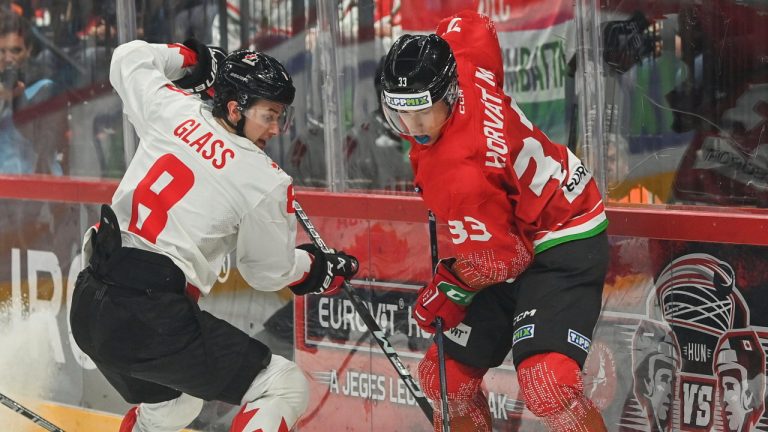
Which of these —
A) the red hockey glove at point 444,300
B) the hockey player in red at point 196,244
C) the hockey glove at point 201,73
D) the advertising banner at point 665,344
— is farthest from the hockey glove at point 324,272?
the hockey glove at point 201,73

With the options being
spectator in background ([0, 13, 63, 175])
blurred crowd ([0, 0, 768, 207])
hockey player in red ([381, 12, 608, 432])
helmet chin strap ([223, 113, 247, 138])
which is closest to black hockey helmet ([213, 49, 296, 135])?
helmet chin strap ([223, 113, 247, 138])

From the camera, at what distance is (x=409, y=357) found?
12.2ft

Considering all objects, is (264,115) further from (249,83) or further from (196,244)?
(196,244)

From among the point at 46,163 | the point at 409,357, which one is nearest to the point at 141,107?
the point at 409,357

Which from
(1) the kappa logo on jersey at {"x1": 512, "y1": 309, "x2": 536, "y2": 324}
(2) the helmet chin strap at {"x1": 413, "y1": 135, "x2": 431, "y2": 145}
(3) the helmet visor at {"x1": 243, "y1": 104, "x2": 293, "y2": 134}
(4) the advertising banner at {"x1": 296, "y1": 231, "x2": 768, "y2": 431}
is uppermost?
(3) the helmet visor at {"x1": 243, "y1": 104, "x2": 293, "y2": 134}

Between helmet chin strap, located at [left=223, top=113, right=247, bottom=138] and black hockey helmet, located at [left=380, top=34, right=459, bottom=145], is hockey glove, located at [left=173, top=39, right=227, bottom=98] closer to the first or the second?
helmet chin strap, located at [left=223, top=113, right=247, bottom=138]

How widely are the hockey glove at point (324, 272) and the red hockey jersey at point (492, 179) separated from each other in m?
0.48

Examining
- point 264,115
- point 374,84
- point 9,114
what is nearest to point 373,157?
point 374,84

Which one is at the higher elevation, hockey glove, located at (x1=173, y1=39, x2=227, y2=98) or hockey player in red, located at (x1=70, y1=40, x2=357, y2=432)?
hockey glove, located at (x1=173, y1=39, x2=227, y2=98)

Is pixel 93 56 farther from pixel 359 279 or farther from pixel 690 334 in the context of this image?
pixel 690 334

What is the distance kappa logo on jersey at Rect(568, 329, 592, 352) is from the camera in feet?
9.05

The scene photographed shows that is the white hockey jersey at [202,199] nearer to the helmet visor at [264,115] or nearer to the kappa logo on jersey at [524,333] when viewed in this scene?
the helmet visor at [264,115]

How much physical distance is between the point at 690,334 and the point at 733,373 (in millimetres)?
152

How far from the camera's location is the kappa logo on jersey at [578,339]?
2758 millimetres
